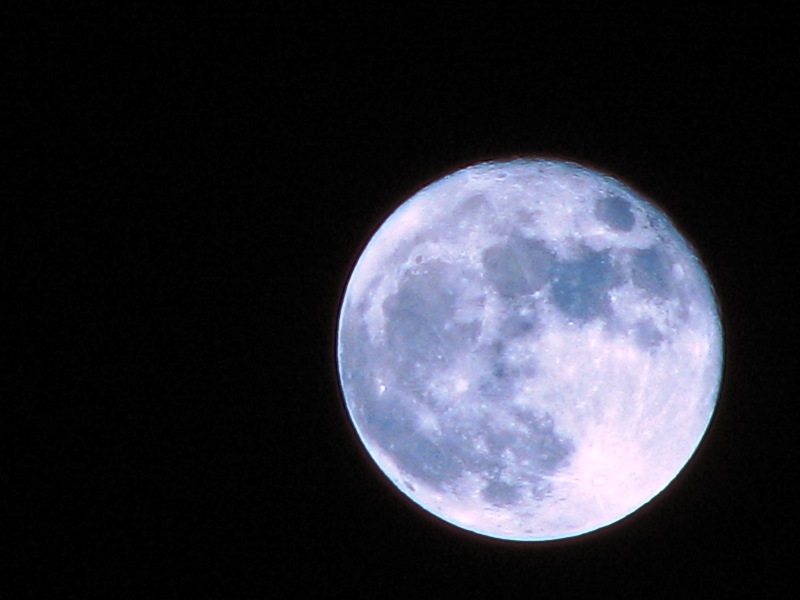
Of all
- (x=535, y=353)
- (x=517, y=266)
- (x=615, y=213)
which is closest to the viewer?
(x=535, y=353)

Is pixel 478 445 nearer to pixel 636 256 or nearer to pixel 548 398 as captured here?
pixel 548 398

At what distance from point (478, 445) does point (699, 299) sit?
6.17 ft

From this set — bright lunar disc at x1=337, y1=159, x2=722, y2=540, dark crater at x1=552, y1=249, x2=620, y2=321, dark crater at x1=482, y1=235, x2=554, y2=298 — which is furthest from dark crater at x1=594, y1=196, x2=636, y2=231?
dark crater at x1=482, y1=235, x2=554, y2=298

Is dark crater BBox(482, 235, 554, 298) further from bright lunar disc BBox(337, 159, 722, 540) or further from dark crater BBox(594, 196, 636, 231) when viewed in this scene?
dark crater BBox(594, 196, 636, 231)

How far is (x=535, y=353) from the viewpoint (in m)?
4.49

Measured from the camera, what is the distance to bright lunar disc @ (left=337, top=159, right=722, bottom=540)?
452 centimetres

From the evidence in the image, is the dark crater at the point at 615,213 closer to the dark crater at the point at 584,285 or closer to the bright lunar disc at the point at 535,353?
the bright lunar disc at the point at 535,353

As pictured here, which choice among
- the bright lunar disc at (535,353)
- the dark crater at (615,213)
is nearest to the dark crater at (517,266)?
the bright lunar disc at (535,353)

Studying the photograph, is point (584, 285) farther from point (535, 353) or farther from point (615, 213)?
point (615, 213)

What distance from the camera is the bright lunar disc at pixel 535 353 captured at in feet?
14.8

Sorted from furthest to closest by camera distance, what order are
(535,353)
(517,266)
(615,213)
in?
(615,213)
(517,266)
(535,353)

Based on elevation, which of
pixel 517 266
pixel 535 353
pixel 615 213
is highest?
pixel 615 213

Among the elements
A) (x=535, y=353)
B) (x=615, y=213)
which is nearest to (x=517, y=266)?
(x=535, y=353)

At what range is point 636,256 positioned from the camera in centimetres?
479
